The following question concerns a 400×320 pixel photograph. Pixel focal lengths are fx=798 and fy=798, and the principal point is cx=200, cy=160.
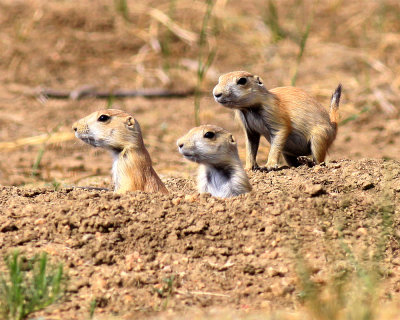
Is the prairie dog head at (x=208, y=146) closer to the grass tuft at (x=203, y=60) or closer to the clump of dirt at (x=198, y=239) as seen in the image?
→ the clump of dirt at (x=198, y=239)

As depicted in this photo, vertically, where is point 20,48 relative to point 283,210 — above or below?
above

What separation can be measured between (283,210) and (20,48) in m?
7.99

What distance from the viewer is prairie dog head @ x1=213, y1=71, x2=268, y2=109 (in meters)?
5.98

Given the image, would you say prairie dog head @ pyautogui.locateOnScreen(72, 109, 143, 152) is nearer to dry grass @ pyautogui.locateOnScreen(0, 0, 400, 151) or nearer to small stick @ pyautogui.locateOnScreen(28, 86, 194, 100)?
small stick @ pyautogui.locateOnScreen(28, 86, 194, 100)

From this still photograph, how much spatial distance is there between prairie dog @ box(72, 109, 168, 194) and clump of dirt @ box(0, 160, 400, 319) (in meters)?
0.38

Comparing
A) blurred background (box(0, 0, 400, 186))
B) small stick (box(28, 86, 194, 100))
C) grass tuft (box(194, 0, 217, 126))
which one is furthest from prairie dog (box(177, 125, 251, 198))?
small stick (box(28, 86, 194, 100))

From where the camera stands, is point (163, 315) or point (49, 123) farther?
point (49, 123)

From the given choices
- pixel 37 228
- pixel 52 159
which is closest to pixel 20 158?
pixel 52 159

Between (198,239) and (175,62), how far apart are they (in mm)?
7362

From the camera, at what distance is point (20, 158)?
8461 millimetres

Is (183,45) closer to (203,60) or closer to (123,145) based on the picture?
(203,60)

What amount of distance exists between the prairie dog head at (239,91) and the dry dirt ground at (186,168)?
0.57m

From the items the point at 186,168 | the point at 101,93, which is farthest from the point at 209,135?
the point at 101,93

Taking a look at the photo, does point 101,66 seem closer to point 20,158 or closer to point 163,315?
point 20,158
